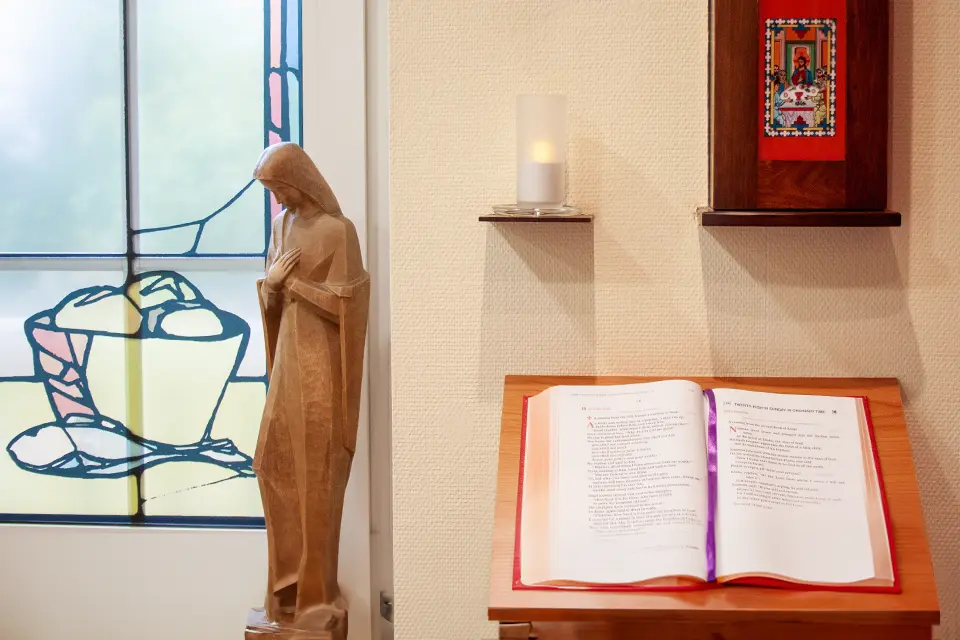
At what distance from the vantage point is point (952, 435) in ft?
4.58

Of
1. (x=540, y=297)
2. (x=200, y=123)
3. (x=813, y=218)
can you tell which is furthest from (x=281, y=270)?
(x=813, y=218)

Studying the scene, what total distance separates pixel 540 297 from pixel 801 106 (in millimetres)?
472

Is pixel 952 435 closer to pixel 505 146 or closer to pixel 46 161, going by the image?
pixel 505 146

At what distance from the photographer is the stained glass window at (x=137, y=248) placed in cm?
197

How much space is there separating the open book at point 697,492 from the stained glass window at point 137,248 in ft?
3.26

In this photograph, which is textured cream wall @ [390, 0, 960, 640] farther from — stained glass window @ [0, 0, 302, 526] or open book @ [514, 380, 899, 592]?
stained glass window @ [0, 0, 302, 526]

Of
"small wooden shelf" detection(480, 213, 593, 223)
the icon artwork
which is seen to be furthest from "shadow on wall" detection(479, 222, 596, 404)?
the icon artwork

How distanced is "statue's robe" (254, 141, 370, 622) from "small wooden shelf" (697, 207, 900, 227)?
2.22 ft

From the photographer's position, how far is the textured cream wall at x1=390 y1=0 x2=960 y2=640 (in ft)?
4.51

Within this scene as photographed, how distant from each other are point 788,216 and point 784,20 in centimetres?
28

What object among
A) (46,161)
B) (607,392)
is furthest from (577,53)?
(46,161)

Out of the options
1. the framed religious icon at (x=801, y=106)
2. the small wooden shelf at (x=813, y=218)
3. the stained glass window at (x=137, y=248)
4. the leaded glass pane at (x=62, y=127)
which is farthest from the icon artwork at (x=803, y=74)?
the leaded glass pane at (x=62, y=127)

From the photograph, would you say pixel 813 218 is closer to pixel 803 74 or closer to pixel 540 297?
pixel 803 74

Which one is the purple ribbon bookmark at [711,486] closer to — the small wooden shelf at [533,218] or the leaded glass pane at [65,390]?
the small wooden shelf at [533,218]
